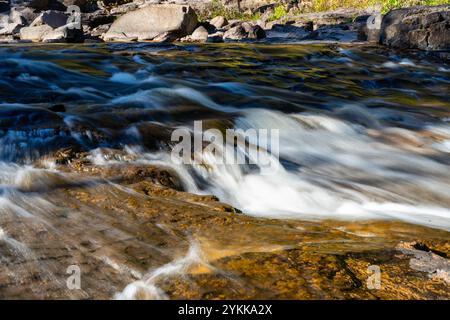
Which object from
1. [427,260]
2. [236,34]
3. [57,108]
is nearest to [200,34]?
[236,34]

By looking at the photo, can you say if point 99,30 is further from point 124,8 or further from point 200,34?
point 124,8

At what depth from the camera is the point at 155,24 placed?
669 inches

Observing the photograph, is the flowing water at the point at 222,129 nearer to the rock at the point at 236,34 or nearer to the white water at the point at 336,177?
the white water at the point at 336,177

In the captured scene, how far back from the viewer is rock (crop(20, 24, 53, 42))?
15.9 metres

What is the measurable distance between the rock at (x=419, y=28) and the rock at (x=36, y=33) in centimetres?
1058

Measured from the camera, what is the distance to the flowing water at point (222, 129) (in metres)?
2.78

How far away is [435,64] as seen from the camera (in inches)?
417

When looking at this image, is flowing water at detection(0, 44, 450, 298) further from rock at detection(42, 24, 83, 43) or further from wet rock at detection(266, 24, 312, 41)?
wet rock at detection(266, 24, 312, 41)

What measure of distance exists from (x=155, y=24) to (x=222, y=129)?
13.4m

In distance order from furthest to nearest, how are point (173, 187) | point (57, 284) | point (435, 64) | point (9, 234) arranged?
1. point (435, 64)
2. point (173, 187)
3. point (9, 234)
4. point (57, 284)

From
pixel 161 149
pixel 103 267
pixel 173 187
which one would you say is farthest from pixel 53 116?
pixel 103 267
